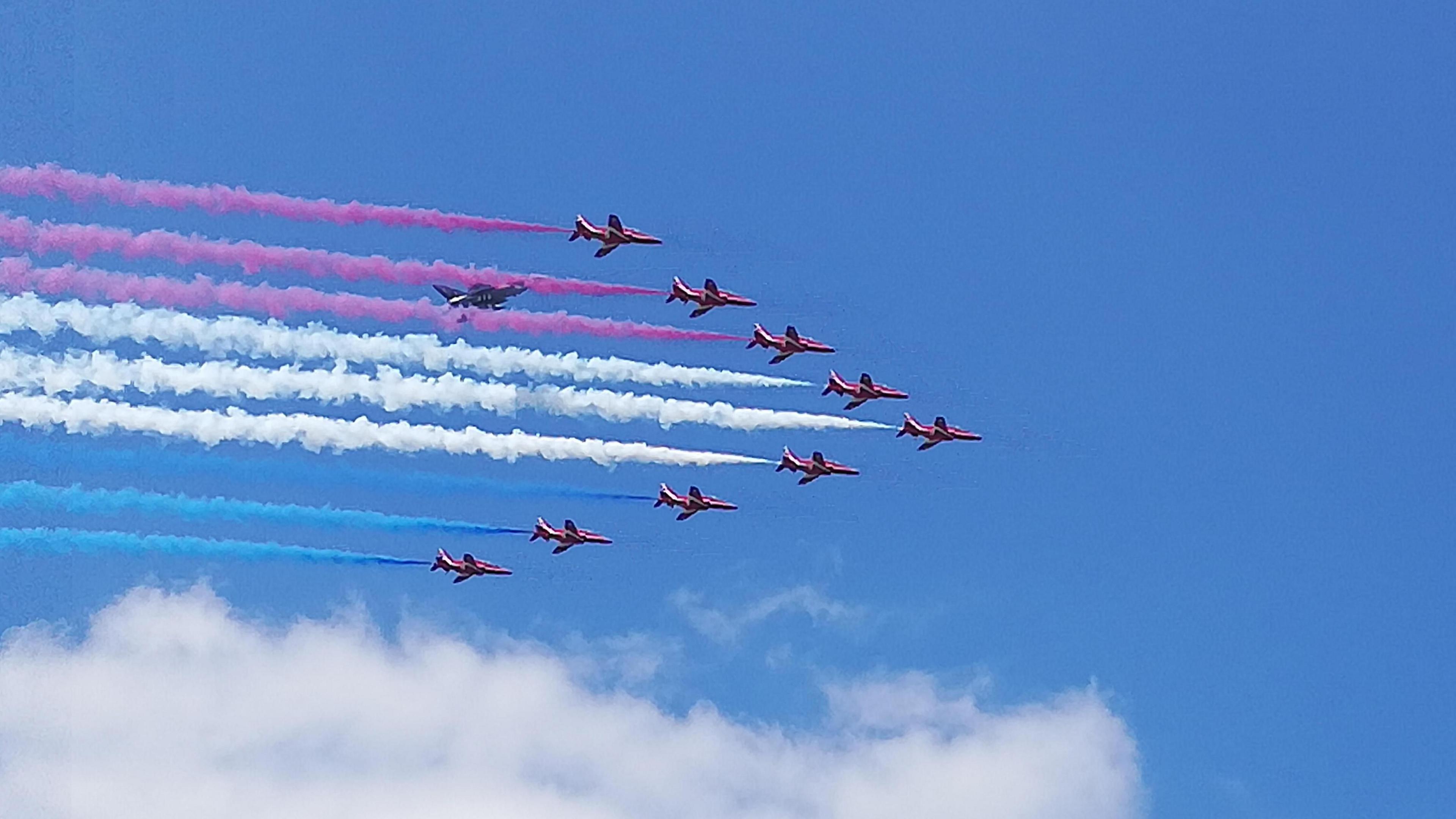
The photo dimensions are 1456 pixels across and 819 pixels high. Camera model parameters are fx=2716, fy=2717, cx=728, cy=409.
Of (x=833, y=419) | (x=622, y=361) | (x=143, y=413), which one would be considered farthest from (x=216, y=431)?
(x=833, y=419)

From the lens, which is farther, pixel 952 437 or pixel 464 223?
pixel 952 437

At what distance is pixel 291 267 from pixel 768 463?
24.4m

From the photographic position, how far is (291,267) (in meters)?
112

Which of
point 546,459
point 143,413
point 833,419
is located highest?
point 833,419

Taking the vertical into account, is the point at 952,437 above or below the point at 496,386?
above

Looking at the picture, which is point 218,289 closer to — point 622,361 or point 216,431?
point 216,431

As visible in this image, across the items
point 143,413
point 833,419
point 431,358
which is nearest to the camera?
point 143,413

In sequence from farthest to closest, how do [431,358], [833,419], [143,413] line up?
1. [833,419]
2. [431,358]
3. [143,413]

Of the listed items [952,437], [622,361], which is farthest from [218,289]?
[952,437]

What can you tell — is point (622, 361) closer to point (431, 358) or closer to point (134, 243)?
point (431, 358)

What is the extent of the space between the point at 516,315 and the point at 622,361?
5.09 metres

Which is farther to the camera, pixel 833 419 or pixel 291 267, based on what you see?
pixel 833 419

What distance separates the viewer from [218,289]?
110 metres

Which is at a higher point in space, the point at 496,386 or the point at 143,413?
the point at 496,386
